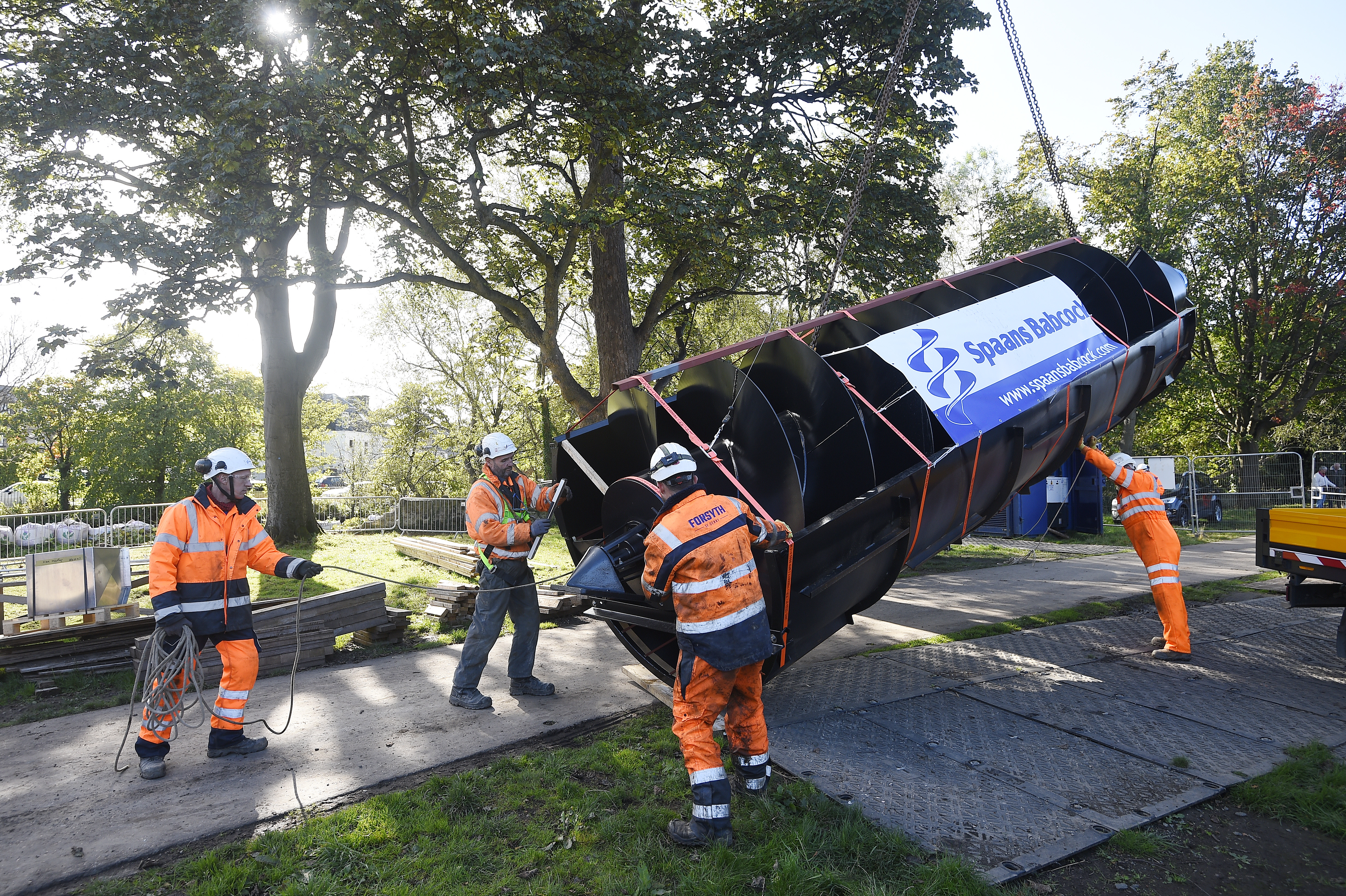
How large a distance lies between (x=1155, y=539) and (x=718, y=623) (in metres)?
4.57

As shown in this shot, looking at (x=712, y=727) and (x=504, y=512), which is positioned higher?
(x=504, y=512)

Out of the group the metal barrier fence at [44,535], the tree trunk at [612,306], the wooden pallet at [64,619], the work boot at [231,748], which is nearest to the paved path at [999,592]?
the work boot at [231,748]

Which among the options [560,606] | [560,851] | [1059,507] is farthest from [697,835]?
[1059,507]

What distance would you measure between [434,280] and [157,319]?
443 centimetres

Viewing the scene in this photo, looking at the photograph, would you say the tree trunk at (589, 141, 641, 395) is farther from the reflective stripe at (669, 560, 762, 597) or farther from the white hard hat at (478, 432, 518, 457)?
the reflective stripe at (669, 560, 762, 597)

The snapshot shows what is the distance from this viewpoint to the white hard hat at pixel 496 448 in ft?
17.0

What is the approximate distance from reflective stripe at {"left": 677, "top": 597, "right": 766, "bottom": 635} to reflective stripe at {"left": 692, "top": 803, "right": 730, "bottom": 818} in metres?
0.76

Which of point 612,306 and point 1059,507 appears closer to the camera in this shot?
point 612,306

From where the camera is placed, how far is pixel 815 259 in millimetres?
12969

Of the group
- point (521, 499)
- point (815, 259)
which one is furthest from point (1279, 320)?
point (521, 499)

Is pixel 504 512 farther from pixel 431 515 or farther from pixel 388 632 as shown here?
pixel 431 515

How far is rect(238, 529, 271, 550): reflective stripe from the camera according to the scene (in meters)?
4.53

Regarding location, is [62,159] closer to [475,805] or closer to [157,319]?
[157,319]

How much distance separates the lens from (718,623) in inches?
137
